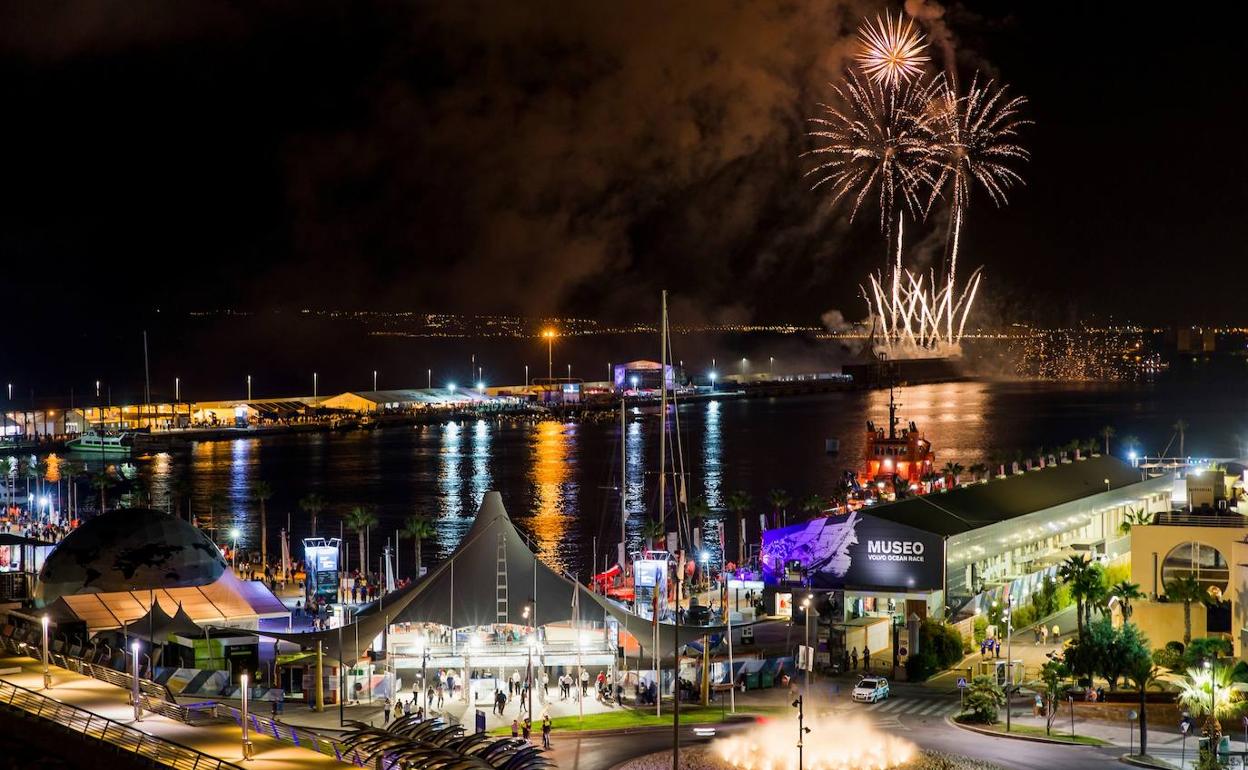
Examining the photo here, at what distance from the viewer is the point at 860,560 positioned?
3397cm

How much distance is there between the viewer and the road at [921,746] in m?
21.6

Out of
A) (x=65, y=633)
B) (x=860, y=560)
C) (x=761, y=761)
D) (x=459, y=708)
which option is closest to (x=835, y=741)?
(x=761, y=761)

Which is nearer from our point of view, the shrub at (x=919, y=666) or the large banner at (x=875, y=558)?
the shrub at (x=919, y=666)

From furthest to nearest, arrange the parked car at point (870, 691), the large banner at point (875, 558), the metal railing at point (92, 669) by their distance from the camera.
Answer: the large banner at point (875, 558) → the parked car at point (870, 691) → the metal railing at point (92, 669)

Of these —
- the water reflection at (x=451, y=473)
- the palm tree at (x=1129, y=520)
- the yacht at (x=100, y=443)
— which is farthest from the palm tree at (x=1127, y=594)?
the yacht at (x=100, y=443)

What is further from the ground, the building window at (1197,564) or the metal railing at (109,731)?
the building window at (1197,564)

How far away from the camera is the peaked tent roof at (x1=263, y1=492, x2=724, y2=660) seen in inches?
1041

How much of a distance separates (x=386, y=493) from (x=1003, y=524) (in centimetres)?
4665

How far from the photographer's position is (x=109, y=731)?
749 inches

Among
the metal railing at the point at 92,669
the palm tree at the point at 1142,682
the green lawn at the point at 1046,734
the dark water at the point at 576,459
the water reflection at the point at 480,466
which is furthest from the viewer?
the water reflection at the point at 480,466

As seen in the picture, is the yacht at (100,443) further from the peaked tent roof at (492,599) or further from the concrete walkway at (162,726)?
the concrete walkway at (162,726)

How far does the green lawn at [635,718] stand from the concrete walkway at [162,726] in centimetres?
536

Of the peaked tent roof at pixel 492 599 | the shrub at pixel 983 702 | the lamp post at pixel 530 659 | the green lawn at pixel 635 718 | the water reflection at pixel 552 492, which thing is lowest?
the water reflection at pixel 552 492

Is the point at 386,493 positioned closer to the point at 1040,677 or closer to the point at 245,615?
the point at 245,615
